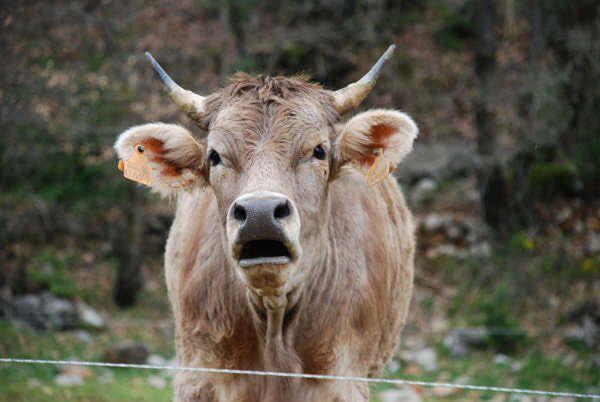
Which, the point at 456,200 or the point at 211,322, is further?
the point at 456,200

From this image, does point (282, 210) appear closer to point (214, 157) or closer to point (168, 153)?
point (214, 157)

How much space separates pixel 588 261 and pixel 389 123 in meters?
7.25

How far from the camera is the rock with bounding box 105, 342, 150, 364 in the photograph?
9.93 meters

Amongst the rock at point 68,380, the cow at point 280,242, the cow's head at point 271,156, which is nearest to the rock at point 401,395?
the rock at point 68,380

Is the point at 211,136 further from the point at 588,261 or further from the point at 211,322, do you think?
the point at 588,261

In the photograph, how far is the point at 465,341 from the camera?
11.0m

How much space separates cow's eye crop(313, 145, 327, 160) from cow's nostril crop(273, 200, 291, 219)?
707 mm

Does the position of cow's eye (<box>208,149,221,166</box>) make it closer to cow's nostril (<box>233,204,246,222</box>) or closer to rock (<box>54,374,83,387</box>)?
cow's nostril (<box>233,204,246,222</box>)

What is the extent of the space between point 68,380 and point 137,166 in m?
4.97

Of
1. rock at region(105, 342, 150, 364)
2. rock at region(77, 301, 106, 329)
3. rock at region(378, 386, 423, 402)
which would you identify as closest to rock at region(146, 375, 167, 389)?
rock at region(105, 342, 150, 364)

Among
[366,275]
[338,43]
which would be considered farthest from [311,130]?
[338,43]

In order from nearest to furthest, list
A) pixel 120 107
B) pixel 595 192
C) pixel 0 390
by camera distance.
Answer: pixel 0 390 < pixel 120 107 < pixel 595 192

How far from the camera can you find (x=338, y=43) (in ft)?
46.2

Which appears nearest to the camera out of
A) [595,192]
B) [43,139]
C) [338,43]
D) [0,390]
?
[0,390]
